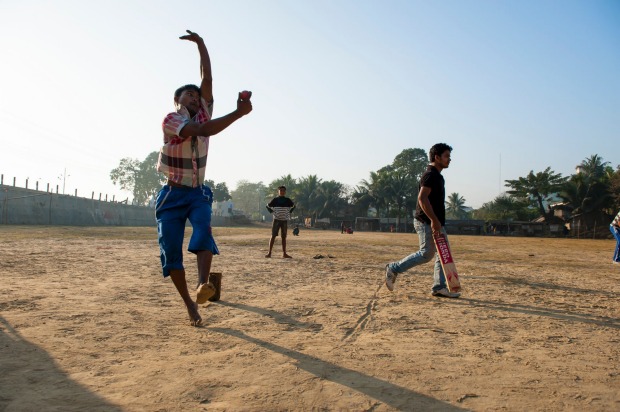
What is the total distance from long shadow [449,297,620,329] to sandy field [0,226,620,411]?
2 cm

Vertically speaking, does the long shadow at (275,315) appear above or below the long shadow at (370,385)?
below

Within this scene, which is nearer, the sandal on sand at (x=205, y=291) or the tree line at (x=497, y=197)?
the sandal on sand at (x=205, y=291)

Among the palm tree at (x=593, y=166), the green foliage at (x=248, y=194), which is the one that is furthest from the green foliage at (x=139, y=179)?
the palm tree at (x=593, y=166)

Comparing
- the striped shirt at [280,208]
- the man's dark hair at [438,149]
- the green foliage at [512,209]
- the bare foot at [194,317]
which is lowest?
the bare foot at [194,317]

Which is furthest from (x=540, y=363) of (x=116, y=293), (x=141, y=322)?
(x=116, y=293)

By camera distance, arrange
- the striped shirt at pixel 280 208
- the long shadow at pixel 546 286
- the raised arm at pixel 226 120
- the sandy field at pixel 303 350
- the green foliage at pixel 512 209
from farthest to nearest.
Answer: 1. the green foliage at pixel 512 209
2. the striped shirt at pixel 280 208
3. the long shadow at pixel 546 286
4. the raised arm at pixel 226 120
5. the sandy field at pixel 303 350

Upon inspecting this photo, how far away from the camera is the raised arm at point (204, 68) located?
3.83 m

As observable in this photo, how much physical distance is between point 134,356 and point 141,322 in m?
0.88

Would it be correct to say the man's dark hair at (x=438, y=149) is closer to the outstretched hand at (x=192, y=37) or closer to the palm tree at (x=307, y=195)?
the outstretched hand at (x=192, y=37)

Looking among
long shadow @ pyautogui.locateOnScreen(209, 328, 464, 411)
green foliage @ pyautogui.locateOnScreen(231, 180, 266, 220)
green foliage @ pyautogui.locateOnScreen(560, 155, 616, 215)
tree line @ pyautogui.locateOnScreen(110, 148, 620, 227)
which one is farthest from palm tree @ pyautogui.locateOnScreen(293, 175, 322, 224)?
green foliage @ pyautogui.locateOnScreen(231, 180, 266, 220)

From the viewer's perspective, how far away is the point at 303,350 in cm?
282

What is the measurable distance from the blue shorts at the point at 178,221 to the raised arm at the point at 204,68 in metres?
0.83

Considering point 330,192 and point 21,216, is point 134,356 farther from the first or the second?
point 330,192

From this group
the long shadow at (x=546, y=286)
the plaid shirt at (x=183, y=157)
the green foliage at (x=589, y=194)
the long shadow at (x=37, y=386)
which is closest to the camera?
the long shadow at (x=37, y=386)
